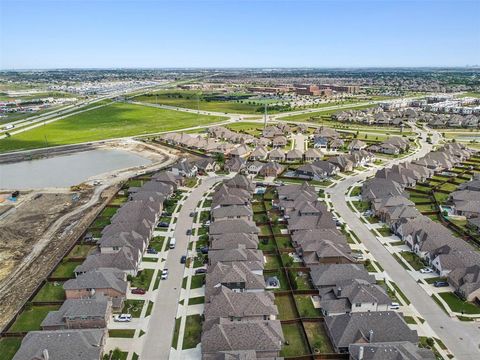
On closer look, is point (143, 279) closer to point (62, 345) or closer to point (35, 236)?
point (62, 345)

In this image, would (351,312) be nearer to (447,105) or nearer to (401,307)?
(401,307)

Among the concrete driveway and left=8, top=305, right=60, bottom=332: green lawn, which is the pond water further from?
left=8, top=305, right=60, bottom=332: green lawn

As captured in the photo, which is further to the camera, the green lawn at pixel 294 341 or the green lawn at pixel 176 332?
the green lawn at pixel 176 332

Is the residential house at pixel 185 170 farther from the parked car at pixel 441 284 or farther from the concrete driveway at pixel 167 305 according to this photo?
the parked car at pixel 441 284

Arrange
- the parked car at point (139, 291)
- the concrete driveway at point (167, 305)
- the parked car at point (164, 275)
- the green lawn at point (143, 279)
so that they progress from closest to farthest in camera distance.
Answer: the concrete driveway at point (167, 305) → the parked car at point (139, 291) → the green lawn at point (143, 279) → the parked car at point (164, 275)

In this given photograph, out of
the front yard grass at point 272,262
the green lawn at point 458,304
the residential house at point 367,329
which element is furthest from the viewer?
the front yard grass at point 272,262

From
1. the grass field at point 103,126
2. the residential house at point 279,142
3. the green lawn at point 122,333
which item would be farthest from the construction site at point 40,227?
the grass field at point 103,126

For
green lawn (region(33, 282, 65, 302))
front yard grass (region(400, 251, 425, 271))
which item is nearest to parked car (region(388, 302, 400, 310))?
front yard grass (region(400, 251, 425, 271))
